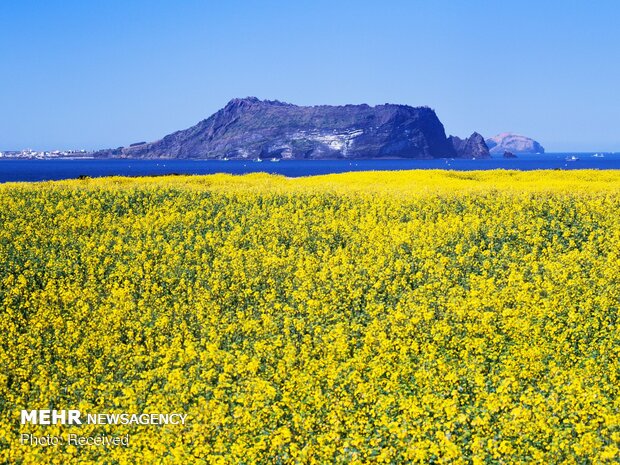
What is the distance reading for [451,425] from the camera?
10.6 meters

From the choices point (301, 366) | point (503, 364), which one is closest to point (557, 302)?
point (503, 364)

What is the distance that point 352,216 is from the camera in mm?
25578

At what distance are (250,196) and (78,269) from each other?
381 inches

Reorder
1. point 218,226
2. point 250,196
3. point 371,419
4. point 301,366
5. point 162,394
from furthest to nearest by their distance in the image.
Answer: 1. point 250,196
2. point 218,226
3. point 301,366
4. point 162,394
5. point 371,419

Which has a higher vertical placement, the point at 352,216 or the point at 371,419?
the point at 352,216

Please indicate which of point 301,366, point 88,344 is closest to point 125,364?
point 88,344

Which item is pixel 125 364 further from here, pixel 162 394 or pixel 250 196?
pixel 250 196

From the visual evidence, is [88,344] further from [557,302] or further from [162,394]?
[557,302]

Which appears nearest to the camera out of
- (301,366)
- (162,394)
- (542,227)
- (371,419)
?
(371,419)

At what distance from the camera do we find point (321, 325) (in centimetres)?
1617

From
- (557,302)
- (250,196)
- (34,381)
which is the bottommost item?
(34,381)

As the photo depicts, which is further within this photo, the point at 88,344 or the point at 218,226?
the point at 218,226

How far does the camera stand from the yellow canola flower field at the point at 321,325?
35.7ft

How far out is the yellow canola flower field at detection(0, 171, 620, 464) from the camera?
35.7 feet
